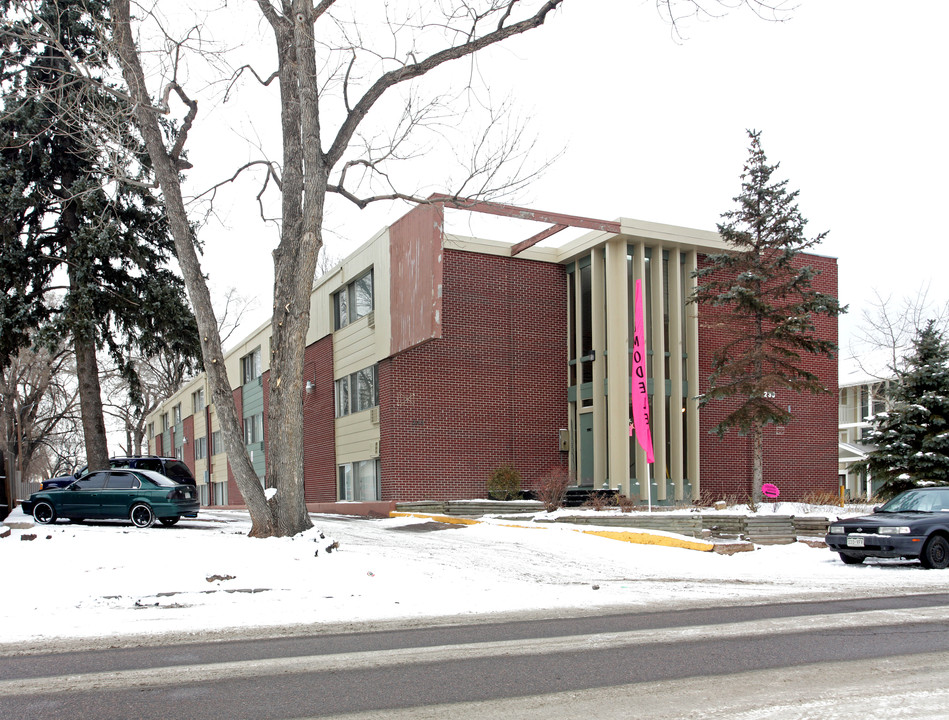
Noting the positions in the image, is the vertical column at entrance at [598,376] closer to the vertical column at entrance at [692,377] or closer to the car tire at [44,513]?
the vertical column at entrance at [692,377]

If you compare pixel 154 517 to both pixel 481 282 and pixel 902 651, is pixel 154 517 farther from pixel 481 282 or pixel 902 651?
pixel 902 651

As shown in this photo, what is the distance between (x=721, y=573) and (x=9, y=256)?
73.6 ft

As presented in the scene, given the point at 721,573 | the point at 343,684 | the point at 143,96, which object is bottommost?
the point at 721,573

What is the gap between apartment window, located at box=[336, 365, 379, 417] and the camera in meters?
27.4

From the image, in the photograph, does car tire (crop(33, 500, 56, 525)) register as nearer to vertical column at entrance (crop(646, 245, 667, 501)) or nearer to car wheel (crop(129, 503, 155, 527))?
car wheel (crop(129, 503, 155, 527))

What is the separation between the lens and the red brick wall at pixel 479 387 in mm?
25688

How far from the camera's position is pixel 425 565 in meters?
13.2

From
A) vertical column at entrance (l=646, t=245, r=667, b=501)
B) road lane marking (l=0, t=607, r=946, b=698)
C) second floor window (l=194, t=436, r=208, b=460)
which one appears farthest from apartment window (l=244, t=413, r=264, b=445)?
road lane marking (l=0, t=607, r=946, b=698)

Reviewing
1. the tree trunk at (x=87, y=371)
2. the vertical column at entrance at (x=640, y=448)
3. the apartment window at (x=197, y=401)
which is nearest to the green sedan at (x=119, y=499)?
the tree trunk at (x=87, y=371)

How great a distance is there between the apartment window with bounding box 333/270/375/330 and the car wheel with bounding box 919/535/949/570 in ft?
60.1

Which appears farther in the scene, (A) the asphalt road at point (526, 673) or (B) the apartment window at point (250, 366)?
(B) the apartment window at point (250, 366)

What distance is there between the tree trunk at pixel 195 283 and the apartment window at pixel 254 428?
24.8 meters

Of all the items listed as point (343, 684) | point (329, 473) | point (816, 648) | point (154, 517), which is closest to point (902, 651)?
point (816, 648)

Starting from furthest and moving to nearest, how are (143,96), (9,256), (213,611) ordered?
(9,256) → (143,96) → (213,611)
